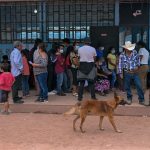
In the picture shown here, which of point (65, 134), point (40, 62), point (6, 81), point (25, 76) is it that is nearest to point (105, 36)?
point (25, 76)

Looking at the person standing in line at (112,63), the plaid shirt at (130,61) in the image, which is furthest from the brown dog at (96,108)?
the person standing in line at (112,63)

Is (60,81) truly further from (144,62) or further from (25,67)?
(144,62)

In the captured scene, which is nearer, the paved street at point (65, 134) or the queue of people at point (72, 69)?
the paved street at point (65, 134)

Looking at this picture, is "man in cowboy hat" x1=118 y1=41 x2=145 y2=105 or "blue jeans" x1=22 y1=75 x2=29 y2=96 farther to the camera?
"blue jeans" x1=22 y1=75 x2=29 y2=96

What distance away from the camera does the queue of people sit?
12.0 metres

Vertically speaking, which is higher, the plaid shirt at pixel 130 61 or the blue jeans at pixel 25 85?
the plaid shirt at pixel 130 61

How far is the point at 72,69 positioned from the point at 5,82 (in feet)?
9.41

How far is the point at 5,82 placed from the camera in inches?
458

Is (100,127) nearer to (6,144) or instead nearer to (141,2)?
(6,144)

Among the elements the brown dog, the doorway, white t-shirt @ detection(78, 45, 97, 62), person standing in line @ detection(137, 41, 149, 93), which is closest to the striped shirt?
white t-shirt @ detection(78, 45, 97, 62)

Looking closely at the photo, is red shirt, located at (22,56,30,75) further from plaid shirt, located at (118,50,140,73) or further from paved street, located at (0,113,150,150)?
plaid shirt, located at (118,50,140,73)

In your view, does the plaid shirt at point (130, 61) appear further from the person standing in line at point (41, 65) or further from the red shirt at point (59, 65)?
the red shirt at point (59, 65)

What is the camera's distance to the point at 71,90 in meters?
14.4

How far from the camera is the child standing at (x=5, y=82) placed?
38.0ft
